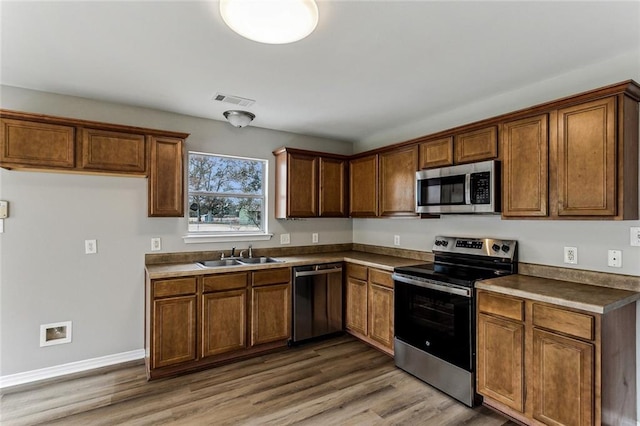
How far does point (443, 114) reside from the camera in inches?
139

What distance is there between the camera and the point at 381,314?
133 inches

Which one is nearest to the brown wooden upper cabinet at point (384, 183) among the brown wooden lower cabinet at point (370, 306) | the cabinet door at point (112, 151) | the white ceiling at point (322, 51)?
the white ceiling at point (322, 51)

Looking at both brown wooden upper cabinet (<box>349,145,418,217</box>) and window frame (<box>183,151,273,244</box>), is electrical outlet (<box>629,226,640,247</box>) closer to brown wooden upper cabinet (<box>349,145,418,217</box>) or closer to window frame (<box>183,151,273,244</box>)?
brown wooden upper cabinet (<box>349,145,418,217</box>)

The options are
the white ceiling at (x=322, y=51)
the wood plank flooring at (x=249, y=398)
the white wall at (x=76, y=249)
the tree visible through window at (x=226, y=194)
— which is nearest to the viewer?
the white ceiling at (x=322, y=51)

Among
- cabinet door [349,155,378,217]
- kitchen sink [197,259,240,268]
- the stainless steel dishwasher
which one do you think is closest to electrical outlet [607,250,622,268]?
cabinet door [349,155,378,217]

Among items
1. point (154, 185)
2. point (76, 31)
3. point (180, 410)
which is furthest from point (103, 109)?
point (180, 410)

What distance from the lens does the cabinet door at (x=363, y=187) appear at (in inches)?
156

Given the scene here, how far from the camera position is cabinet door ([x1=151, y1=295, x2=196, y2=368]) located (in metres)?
2.84

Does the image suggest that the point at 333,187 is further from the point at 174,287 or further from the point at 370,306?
the point at 174,287

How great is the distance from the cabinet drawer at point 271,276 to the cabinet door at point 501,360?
1888 millimetres

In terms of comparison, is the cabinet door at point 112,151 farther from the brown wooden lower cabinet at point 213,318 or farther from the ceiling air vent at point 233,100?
the brown wooden lower cabinet at point 213,318

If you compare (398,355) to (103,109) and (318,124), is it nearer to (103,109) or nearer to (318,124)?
(318,124)

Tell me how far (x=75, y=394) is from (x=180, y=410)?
955 mm

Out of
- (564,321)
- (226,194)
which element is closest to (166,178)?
(226,194)
